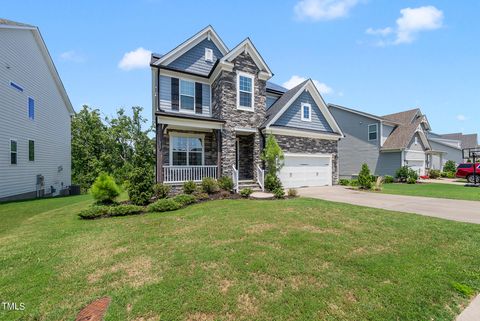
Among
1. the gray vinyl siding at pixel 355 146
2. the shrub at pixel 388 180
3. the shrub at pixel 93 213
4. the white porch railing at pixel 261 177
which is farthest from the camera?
the gray vinyl siding at pixel 355 146

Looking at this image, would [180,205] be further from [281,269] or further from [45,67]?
[45,67]

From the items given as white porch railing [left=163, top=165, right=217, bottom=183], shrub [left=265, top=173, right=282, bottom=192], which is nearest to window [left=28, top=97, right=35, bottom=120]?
white porch railing [left=163, top=165, right=217, bottom=183]

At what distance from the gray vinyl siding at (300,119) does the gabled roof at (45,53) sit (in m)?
16.0

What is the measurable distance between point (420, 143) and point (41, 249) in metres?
30.2

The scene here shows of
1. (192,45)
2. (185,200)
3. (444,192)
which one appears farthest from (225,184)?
(444,192)

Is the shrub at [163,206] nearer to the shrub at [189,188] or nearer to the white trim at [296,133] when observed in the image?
the shrub at [189,188]

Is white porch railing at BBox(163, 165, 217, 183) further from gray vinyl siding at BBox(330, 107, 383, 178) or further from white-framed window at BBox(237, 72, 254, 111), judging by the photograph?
gray vinyl siding at BBox(330, 107, 383, 178)

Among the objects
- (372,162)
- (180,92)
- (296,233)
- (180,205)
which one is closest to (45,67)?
(180,92)

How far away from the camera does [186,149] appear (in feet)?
42.6

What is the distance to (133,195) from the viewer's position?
8.60m

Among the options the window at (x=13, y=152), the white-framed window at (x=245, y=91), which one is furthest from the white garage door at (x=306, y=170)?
the window at (x=13, y=152)

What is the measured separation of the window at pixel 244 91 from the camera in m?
12.8

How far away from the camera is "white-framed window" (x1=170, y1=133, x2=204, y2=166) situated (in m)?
12.6

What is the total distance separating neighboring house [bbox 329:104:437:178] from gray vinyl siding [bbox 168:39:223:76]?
17.7 m
